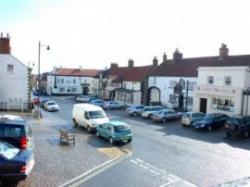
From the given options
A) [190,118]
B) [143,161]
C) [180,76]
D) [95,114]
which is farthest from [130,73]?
[143,161]

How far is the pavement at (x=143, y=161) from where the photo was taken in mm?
14680

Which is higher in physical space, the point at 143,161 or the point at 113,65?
the point at 113,65

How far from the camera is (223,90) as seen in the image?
38062mm

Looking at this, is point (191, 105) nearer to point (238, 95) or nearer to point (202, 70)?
point (202, 70)

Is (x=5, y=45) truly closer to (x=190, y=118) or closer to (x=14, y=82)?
(x=14, y=82)

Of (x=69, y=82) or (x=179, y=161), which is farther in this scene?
(x=69, y=82)

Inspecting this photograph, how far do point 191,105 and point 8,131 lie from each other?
32190 millimetres

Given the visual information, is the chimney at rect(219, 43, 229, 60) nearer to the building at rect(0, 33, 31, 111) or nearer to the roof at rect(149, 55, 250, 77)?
the roof at rect(149, 55, 250, 77)

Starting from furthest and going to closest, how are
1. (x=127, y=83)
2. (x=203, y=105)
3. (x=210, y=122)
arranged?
(x=127, y=83) < (x=203, y=105) < (x=210, y=122)

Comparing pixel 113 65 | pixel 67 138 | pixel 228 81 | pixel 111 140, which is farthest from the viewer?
pixel 113 65

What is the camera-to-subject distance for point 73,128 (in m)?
31.2

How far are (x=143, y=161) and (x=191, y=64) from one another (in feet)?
108

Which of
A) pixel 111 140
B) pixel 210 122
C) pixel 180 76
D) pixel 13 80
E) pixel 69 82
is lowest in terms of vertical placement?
pixel 111 140

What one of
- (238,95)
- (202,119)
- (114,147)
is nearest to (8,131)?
(114,147)
